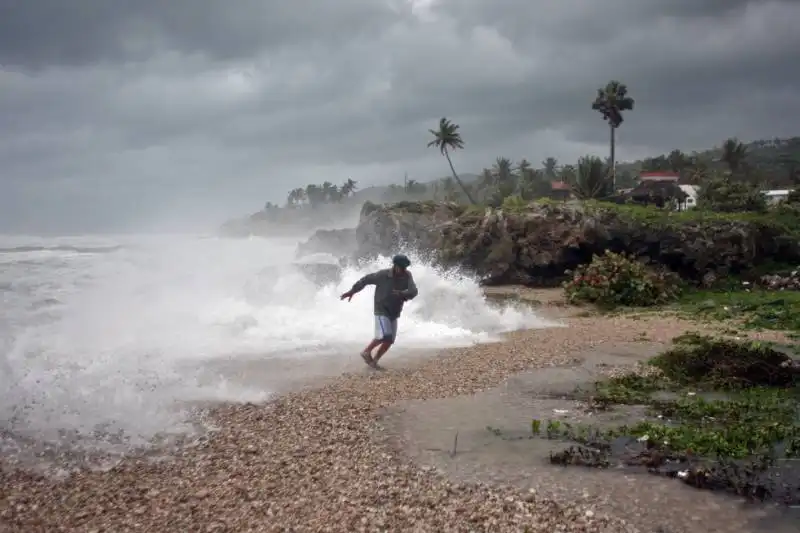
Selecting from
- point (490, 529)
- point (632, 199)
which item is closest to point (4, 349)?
point (490, 529)

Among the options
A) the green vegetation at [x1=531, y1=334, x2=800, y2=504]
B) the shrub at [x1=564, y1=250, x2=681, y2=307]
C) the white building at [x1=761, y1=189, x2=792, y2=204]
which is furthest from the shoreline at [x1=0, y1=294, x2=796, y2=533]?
the white building at [x1=761, y1=189, x2=792, y2=204]

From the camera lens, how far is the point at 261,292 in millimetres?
22141

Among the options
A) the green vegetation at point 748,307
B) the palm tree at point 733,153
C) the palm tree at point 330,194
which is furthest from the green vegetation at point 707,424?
the palm tree at point 330,194

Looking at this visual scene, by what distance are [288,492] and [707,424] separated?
4.98 m

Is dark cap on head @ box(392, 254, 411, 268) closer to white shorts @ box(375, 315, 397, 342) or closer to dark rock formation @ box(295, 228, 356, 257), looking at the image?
white shorts @ box(375, 315, 397, 342)

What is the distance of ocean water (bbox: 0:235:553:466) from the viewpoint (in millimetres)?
8688

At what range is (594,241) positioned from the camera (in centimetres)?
2850

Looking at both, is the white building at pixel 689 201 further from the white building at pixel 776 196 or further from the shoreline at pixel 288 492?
the shoreline at pixel 288 492

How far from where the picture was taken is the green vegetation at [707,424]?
→ 20.8 feet

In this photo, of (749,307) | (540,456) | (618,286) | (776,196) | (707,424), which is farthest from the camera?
(776,196)

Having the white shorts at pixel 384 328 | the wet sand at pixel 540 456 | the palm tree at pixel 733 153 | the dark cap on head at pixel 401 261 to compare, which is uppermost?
the palm tree at pixel 733 153

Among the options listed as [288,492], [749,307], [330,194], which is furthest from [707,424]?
[330,194]

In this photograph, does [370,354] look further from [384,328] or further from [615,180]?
[615,180]

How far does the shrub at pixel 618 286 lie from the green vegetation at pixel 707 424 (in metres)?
10.5
